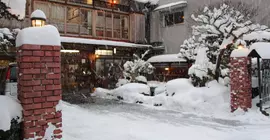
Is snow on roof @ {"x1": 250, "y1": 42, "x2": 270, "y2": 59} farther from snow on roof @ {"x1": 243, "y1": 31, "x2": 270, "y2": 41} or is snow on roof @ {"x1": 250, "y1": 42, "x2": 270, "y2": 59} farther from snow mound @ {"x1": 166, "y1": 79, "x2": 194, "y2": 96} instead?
snow mound @ {"x1": 166, "y1": 79, "x2": 194, "y2": 96}

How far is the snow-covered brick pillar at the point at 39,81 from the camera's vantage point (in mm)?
3078

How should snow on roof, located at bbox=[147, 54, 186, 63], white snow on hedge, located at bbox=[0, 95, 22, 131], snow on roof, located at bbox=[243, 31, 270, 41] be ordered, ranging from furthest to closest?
1. snow on roof, located at bbox=[147, 54, 186, 63]
2. snow on roof, located at bbox=[243, 31, 270, 41]
3. white snow on hedge, located at bbox=[0, 95, 22, 131]

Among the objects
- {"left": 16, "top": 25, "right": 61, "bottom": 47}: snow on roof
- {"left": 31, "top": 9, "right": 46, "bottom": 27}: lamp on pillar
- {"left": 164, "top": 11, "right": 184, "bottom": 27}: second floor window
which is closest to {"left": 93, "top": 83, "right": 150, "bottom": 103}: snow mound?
{"left": 31, "top": 9, "right": 46, "bottom": 27}: lamp on pillar

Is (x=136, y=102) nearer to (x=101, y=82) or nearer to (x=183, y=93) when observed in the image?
(x=183, y=93)

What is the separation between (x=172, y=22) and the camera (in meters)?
18.3

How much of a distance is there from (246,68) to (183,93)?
9.18 feet

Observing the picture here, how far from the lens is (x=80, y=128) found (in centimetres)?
589

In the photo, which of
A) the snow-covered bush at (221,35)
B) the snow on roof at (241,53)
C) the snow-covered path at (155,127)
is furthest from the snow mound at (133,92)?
the snow on roof at (241,53)

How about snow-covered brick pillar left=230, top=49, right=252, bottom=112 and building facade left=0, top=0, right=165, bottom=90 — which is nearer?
snow-covered brick pillar left=230, top=49, right=252, bottom=112

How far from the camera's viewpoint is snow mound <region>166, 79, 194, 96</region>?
31.6ft

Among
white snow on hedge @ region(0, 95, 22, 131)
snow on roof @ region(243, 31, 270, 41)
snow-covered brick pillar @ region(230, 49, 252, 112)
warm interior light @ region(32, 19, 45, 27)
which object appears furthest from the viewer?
snow on roof @ region(243, 31, 270, 41)

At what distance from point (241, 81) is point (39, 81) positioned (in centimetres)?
617

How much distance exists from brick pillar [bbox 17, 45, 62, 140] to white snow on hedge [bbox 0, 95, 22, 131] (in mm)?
82

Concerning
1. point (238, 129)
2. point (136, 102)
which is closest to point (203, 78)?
point (136, 102)
